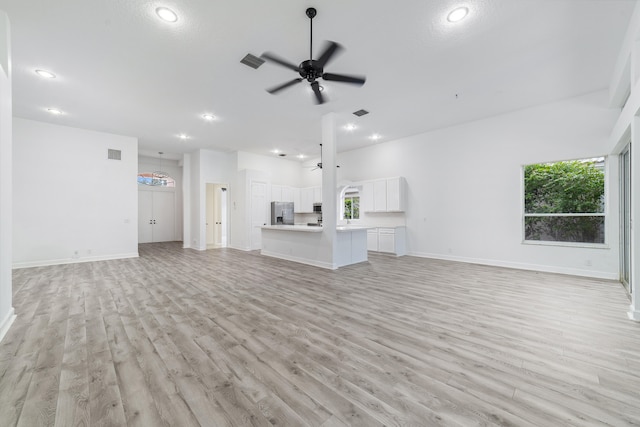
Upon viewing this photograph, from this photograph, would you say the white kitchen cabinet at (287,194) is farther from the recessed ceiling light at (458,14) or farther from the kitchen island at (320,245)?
the recessed ceiling light at (458,14)

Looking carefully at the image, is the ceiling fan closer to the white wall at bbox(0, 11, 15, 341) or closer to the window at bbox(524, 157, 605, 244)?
the white wall at bbox(0, 11, 15, 341)

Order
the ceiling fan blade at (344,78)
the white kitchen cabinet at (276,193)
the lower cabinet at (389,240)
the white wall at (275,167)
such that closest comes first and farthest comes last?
the ceiling fan blade at (344,78), the lower cabinet at (389,240), the white wall at (275,167), the white kitchen cabinet at (276,193)

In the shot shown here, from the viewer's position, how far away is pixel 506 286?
4184mm

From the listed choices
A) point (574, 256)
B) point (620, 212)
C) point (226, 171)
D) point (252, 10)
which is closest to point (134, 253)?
point (226, 171)

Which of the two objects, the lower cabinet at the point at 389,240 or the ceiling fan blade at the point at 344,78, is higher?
the ceiling fan blade at the point at 344,78

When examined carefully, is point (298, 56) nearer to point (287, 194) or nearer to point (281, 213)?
point (281, 213)

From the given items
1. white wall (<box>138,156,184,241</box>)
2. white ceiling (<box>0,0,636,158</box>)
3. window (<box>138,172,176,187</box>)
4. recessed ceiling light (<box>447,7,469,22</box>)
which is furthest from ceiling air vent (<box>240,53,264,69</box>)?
window (<box>138,172,176,187</box>)

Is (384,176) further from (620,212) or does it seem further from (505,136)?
(620,212)

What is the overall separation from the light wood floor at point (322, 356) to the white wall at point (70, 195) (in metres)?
2.84

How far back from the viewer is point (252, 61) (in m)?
3.69

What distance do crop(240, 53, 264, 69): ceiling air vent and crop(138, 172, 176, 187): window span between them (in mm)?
9224

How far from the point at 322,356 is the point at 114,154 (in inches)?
323

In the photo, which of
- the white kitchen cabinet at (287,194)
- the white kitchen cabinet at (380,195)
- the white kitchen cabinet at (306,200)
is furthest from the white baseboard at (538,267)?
the white kitchen cabinet at (287,194)

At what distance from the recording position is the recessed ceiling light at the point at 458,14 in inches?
109
